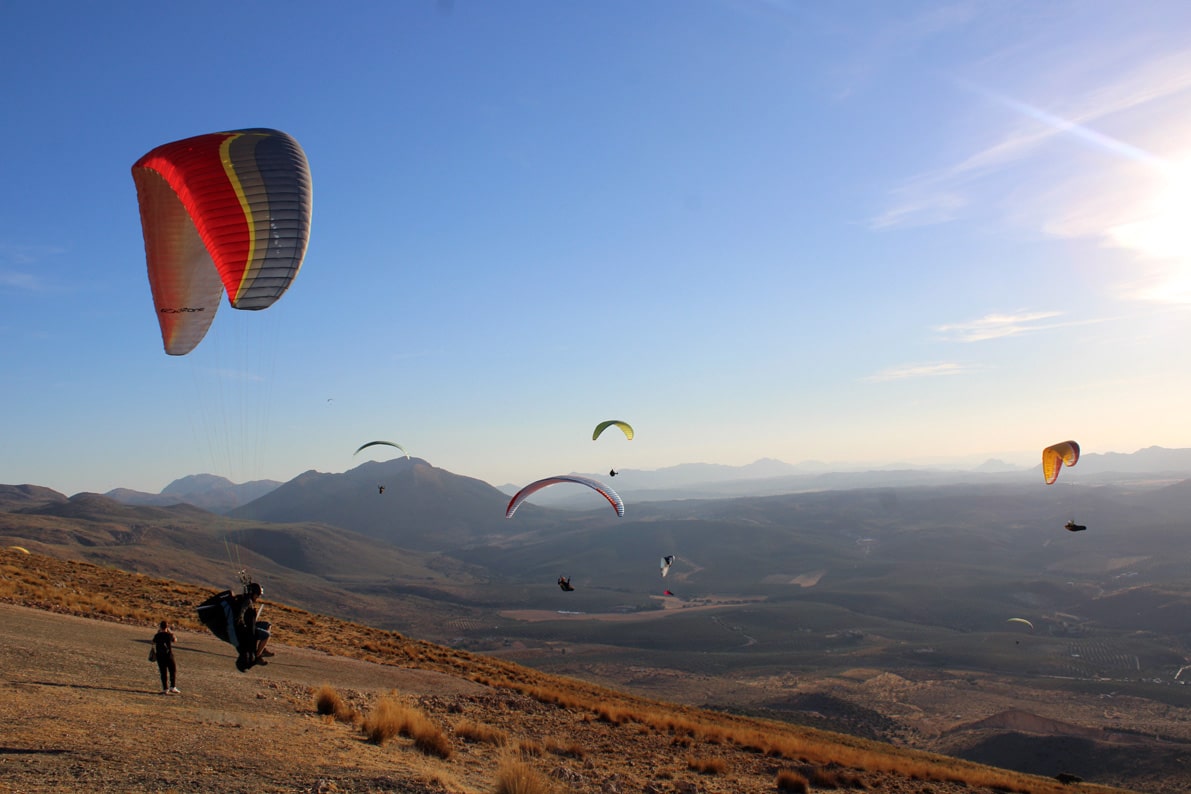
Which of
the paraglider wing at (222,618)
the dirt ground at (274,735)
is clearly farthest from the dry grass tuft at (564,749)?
the paraglider wing at (222,618)

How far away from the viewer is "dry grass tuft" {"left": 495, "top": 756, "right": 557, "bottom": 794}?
9.06 m

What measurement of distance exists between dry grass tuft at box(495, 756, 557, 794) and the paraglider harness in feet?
13.5

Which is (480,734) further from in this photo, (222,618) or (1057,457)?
(1057,457)

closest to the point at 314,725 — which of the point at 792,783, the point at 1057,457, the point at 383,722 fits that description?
the point at 383,722

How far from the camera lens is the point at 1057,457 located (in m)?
30.2

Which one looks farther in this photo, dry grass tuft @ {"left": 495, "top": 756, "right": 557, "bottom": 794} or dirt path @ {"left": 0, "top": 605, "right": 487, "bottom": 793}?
dry grass tuft @ {"left": 495, "top": 756, "right": 557, "bottom": 794}

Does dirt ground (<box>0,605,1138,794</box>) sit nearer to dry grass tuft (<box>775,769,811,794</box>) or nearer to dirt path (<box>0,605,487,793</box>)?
dirt path (<box>0,605,487,793</box>)

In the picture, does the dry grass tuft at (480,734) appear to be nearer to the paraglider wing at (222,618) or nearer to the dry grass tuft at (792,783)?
the paraglider wing at (222,618)

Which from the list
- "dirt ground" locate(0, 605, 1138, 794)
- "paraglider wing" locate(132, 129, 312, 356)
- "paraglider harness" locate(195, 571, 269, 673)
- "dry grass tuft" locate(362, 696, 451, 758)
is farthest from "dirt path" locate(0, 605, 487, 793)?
"paraglider wing" locate(132, 129, 312, 356)

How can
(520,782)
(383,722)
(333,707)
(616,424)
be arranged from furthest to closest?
1. (616,424)
2. (333,707)
3. (383,722)
4. (520,782)

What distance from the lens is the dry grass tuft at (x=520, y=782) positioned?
9062 mm

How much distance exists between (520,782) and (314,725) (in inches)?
158

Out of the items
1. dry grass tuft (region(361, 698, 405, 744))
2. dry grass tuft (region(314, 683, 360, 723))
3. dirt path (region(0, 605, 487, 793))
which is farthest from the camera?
dry grass tuft (region(314, 683, 360, 723))

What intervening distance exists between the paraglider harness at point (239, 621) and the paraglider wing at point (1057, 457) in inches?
1118
